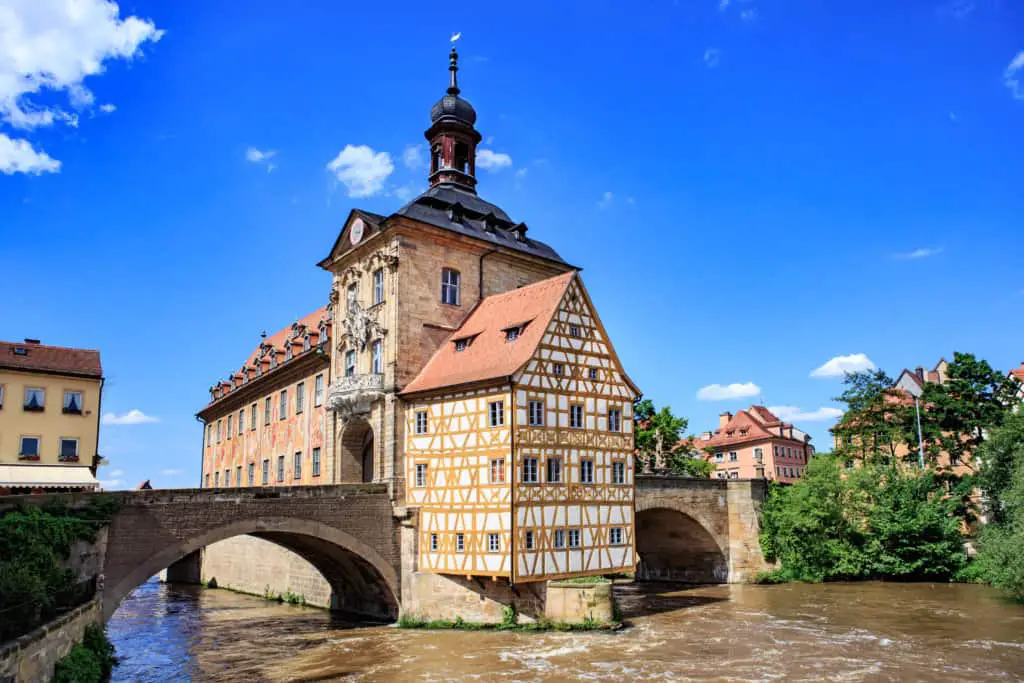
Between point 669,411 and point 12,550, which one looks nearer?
point 12,550

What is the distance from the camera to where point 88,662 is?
57.5 ft

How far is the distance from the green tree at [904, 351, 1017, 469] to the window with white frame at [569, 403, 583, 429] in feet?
75.2

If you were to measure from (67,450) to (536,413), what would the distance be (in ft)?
71.7

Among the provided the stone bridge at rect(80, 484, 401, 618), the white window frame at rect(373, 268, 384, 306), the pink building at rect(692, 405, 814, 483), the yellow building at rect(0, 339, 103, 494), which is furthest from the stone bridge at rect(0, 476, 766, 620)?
the pink building at rect(692, 405, 814, 483)

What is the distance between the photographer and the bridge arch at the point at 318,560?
21828mm

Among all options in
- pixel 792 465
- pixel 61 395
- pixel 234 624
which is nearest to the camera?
pixel 234 624

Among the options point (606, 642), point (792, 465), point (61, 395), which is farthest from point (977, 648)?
point (792, 465)

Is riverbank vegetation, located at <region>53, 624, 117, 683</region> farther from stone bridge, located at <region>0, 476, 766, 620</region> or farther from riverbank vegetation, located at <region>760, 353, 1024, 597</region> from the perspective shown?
riverbank vegetation, located at <region>760, 353, 1024, 597</region>

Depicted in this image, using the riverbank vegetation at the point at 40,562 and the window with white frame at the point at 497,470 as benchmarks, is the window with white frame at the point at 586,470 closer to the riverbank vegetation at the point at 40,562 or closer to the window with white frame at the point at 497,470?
the window with white frame at the point at 497,470

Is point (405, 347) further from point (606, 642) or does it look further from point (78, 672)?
point (78, 672)

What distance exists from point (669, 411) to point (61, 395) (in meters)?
30.9

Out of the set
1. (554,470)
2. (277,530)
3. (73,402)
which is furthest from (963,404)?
(73,402)

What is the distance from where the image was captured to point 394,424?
28.0m

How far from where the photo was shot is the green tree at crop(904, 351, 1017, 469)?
39812mm
